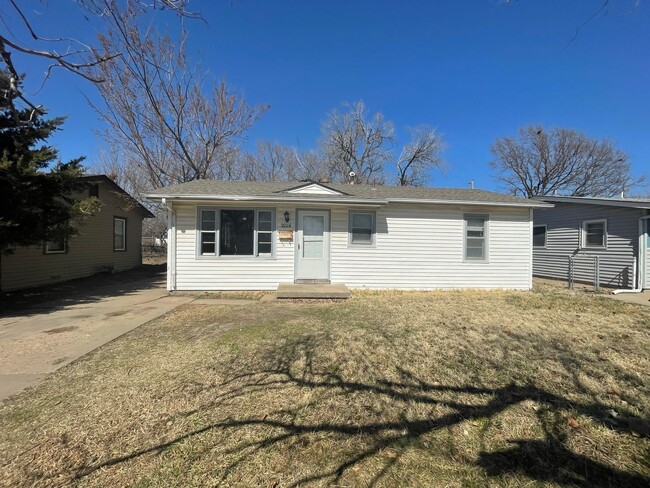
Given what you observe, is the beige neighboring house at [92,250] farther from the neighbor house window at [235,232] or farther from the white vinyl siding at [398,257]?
the white vinyl siding at [398,257]

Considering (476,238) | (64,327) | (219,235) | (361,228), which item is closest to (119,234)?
(219,235)

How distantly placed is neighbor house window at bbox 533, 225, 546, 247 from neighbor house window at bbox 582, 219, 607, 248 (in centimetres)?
177

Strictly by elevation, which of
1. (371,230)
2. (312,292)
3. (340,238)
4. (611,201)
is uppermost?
(611,201)

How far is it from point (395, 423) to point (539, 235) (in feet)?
47.2

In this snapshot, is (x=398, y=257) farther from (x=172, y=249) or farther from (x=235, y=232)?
(x=172, y=249)

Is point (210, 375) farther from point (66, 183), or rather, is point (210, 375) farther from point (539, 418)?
point (66, 183)

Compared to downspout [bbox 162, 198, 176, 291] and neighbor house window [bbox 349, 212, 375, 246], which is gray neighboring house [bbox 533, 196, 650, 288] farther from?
downspout [bbox 162, 198, 176, 291]

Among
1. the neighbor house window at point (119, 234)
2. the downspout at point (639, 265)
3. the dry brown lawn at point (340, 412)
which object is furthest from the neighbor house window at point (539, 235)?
the neighbor house window at point (119, 234)

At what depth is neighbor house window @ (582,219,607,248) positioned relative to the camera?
38.4 ft

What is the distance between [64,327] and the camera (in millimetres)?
6027

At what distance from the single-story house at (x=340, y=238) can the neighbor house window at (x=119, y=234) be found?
24.9 feet

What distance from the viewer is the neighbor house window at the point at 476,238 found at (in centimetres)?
1063

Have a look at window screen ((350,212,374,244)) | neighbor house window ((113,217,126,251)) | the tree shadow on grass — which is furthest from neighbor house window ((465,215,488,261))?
neighbor house window ((113,217,126,251))

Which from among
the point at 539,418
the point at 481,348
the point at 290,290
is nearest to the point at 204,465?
the point at 539,418
